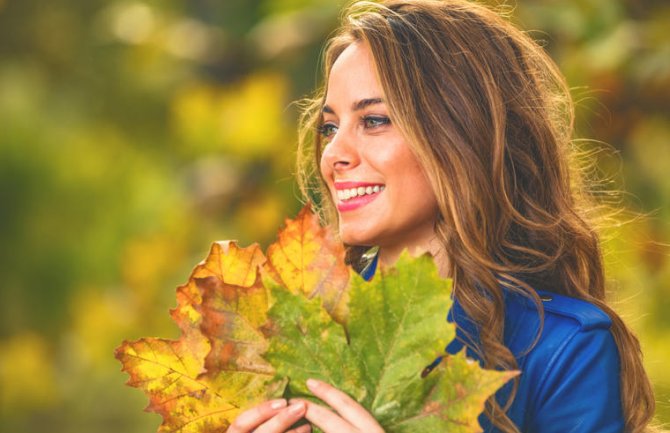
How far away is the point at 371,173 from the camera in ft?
4.36

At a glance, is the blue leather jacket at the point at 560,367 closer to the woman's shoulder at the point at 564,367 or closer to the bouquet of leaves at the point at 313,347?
the woman's shoulder at the point at 564,367

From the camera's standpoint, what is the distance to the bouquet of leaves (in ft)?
3.37

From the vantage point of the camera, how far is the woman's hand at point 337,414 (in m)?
1.04

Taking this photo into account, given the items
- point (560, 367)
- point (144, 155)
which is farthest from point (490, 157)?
point (144, 155)

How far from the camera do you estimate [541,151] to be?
149cm

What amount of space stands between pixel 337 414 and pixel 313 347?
72 millimetres

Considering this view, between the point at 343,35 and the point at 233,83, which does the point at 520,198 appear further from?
the point at 233,83

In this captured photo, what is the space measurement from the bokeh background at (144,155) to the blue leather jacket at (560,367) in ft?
5.49

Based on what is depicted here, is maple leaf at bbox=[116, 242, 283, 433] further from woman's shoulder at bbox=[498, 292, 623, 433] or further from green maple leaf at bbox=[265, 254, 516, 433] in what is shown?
woman's shoulder at bbox=[498, 292, 623, 433]

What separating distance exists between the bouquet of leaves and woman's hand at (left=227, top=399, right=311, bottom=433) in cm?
2

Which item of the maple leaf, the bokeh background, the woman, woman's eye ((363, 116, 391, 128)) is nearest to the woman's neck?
the woman

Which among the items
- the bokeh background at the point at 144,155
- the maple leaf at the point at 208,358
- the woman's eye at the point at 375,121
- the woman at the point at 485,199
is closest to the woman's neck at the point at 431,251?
the woman at the point at 485,199

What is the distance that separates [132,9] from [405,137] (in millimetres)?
3322

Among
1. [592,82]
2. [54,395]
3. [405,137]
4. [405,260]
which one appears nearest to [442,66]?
[405,137]
